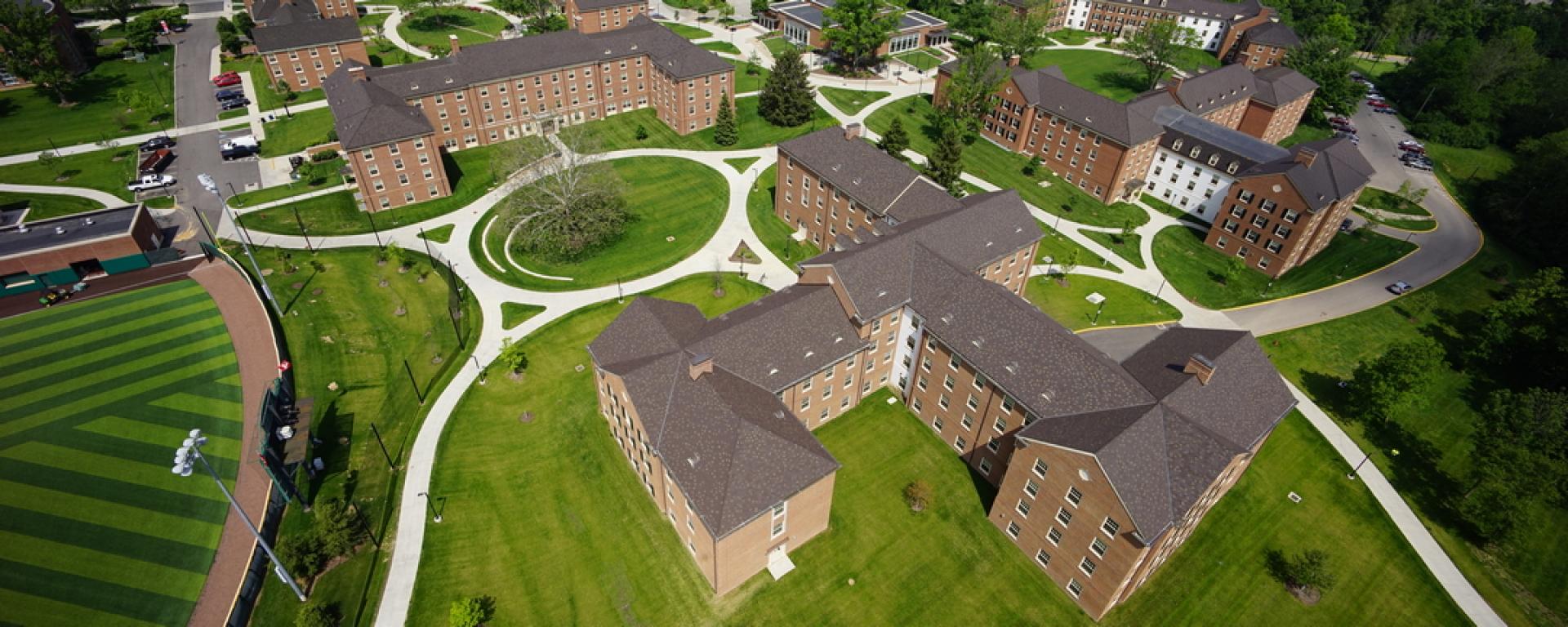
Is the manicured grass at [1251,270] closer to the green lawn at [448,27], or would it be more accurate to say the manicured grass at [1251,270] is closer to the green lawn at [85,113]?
the green lawn at [448,27]

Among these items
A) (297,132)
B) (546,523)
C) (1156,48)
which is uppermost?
(1156,48)

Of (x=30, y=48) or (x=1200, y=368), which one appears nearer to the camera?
(x=1200, y=368)

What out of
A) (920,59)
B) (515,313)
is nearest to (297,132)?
(515,313)

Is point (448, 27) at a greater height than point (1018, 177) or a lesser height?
greater

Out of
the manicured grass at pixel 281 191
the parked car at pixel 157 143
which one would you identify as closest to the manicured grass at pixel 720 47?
the manicured grass at pixel 281 191

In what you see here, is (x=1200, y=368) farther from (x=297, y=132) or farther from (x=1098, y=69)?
(x=297, y=132)

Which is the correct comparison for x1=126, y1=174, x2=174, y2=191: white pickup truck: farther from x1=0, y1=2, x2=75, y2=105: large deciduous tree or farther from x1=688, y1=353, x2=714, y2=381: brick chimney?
x1=688, y1=353, x2=714, y2=381: brick chimney

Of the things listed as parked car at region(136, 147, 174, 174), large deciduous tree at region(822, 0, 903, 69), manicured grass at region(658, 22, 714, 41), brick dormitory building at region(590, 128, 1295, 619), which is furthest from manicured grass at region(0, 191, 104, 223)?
large deciduous tree at region(822, 0, 903, 69)
